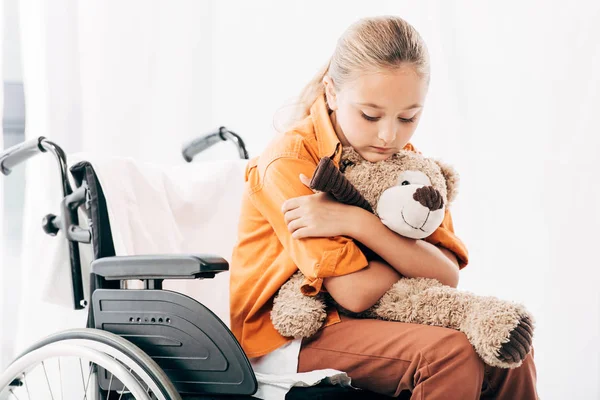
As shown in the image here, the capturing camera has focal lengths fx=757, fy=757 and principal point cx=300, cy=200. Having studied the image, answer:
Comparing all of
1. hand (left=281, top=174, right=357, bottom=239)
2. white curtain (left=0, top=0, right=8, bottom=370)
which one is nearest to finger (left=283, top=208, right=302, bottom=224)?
hand (left=281, top=174, right=357, bottom=239)

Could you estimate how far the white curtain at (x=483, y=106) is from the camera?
84.0 inches

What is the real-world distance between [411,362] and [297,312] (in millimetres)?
198

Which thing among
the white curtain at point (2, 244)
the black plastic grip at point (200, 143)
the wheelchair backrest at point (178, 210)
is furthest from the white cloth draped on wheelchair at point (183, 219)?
the white curtain at point (2, 244)

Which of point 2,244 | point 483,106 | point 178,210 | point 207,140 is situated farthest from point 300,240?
point 483,106

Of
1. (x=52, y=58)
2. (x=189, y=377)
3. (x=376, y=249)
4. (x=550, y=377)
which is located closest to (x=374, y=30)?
(x=376, y=249)

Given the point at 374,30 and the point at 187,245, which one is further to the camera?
the point at 187,245

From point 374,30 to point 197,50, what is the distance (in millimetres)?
1050

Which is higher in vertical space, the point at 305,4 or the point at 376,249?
the point at 305,4

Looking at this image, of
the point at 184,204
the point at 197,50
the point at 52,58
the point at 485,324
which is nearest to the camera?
the point at 485,324

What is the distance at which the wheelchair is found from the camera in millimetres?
1107

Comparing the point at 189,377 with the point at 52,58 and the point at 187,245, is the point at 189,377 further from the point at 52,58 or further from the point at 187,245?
the point at 52,58

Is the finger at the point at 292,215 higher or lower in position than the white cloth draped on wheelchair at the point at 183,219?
higher

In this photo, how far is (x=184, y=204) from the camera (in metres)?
1.53

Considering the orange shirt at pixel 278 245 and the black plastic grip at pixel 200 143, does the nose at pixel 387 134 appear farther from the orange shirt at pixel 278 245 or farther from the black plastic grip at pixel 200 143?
the black plastic grip at pixel 200 143
